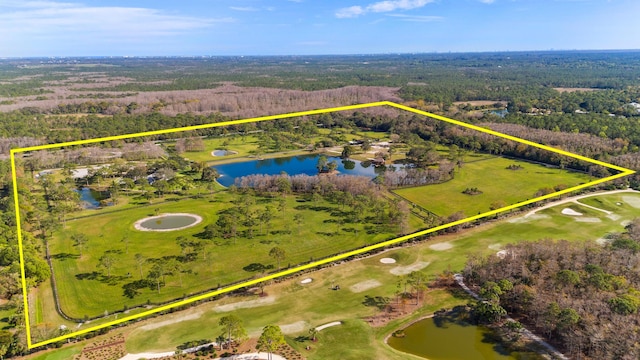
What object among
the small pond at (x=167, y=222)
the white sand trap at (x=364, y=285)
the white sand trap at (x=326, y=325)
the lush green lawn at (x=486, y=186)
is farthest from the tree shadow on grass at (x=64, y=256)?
the lush green lawn at (x=486, y=186)

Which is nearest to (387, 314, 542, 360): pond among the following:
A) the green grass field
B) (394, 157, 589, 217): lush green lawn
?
the green grass field

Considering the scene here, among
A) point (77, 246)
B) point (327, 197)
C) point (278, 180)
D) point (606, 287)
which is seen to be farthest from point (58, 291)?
point (606, 287)

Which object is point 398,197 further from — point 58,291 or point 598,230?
point 58,291

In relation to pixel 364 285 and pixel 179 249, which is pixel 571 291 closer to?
pixel 364 285

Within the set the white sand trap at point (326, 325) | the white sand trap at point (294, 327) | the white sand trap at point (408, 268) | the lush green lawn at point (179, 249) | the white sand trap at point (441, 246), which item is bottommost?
the white sand trap at point (326, 325)

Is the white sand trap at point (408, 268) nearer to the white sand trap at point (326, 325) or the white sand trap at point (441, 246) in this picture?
the white sand trap at point (441, 246)
